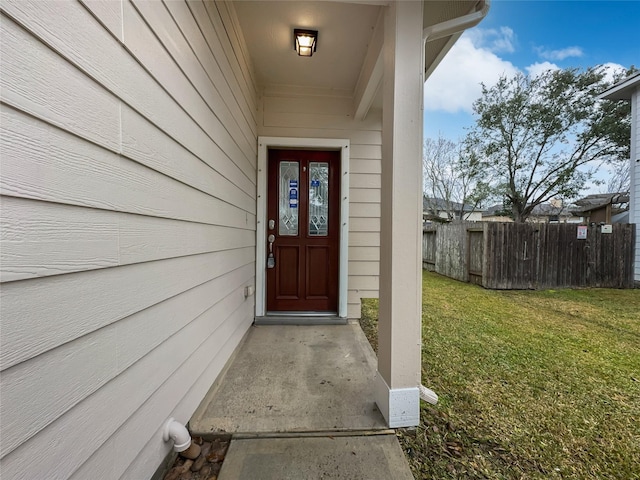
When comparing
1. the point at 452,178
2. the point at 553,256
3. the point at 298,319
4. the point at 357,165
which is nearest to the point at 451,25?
the point at 357,165

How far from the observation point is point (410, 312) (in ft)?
4.77

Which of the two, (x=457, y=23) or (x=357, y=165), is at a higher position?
(x=457, y=23)

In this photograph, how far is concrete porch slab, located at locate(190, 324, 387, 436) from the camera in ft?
4.67

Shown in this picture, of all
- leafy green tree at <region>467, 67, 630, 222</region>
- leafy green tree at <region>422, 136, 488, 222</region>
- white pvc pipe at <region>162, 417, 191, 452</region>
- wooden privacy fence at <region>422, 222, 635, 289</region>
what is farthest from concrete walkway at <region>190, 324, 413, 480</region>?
leafy green tree at <region>422, 136, 488, 222</region>

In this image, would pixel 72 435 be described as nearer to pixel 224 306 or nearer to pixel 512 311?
pixel 224 306

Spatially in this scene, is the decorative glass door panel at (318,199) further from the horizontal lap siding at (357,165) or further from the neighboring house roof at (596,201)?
the neighboring house roof at (596,201)

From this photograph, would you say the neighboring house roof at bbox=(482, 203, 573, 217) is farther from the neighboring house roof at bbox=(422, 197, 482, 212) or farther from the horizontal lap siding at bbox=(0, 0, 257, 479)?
the horizontal lap siding at bbox=(0, 0, 257, 479)

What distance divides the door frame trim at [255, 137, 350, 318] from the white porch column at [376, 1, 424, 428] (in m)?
1.55

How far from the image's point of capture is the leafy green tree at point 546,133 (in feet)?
29.4

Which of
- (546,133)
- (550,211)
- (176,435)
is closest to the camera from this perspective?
(176,435)

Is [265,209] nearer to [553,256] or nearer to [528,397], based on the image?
[528,397]

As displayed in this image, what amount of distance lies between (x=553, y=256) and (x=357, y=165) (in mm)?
4838

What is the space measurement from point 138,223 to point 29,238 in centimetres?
37

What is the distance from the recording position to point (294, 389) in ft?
5.70
